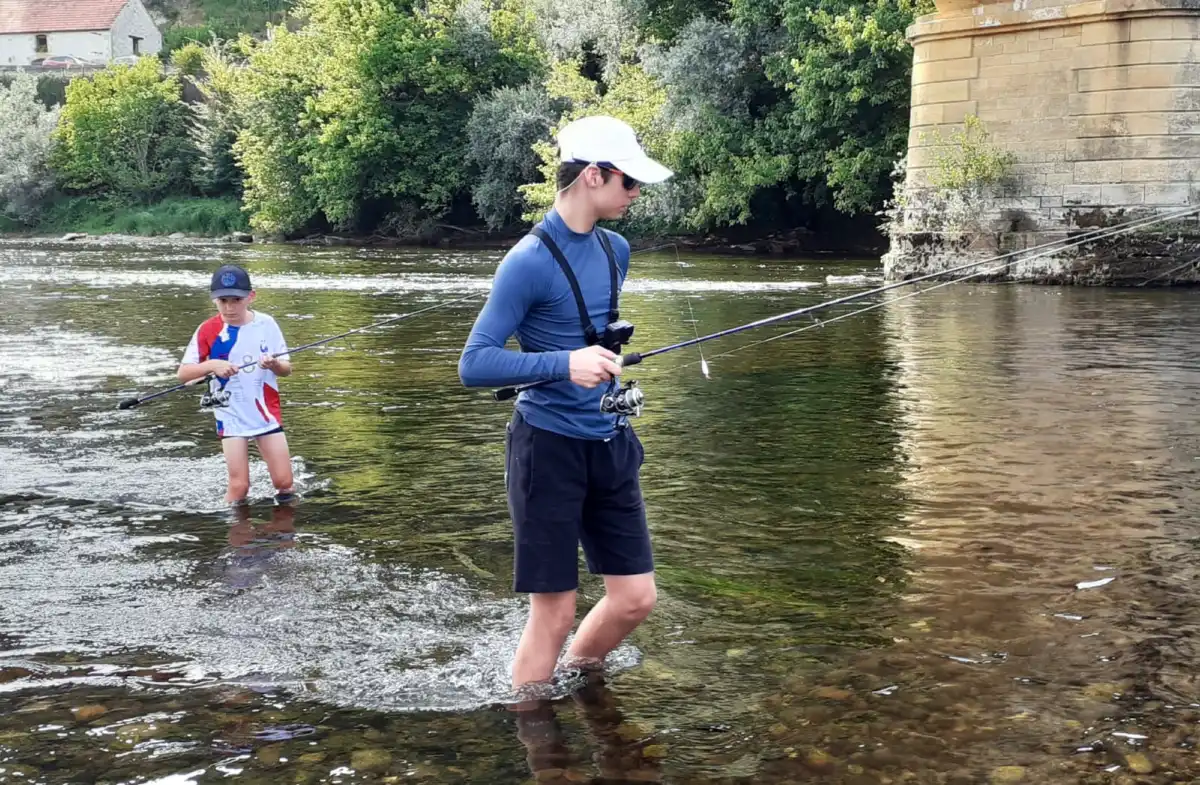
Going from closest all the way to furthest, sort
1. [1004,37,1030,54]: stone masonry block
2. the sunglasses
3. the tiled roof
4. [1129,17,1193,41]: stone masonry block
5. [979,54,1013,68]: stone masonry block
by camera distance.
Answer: the sunglasses < [1129,17,1193,41]: stone masonry block < [1004,37,1030,54]: stone masonry block < [979,54,1013,68]: stone masonry block < the tiled roof

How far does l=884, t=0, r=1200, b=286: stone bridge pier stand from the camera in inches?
961

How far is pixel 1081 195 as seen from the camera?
Result: 1006 inches

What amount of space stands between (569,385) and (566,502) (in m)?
0.36

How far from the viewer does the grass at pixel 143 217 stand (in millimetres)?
68938

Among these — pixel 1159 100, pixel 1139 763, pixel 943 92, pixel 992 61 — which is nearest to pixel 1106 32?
pixel 1159 100

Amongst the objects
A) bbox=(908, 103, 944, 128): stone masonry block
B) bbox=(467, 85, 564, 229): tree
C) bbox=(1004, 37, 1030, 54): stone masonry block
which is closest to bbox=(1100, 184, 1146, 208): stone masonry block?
bbox=(1004, 37, 1030, 54): stone masonry block

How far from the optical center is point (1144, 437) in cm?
959

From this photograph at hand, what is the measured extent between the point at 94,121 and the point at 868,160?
2068 inches

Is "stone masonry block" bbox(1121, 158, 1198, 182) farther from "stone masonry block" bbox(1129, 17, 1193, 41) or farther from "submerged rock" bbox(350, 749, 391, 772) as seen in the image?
"submerged rock" bbox(350, 749, 391, 772)

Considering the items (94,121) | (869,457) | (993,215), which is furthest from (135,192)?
(869,457)

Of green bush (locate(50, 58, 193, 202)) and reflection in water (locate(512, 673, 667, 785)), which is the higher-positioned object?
green bush (locate(50, 58, 193, 202))

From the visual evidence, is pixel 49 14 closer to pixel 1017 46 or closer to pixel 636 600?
pixel 1017 46

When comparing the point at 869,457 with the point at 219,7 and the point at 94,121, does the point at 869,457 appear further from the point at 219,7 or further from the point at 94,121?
the point at 219,7

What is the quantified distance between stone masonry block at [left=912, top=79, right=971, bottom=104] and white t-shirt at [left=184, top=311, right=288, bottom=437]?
851 inches
